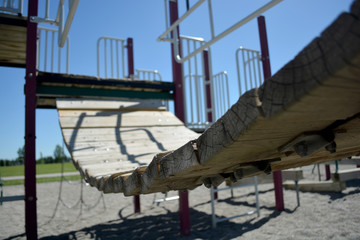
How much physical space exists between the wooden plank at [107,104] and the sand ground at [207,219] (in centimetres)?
226

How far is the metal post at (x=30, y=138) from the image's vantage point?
3246 millimetres

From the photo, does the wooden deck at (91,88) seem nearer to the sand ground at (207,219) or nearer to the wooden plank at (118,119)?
the wooden plank at (118,119)

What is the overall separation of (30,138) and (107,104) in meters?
1.28

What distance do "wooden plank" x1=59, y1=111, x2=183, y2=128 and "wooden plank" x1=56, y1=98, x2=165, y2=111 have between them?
0.14 meters

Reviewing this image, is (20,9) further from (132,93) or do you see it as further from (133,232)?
(133,232)

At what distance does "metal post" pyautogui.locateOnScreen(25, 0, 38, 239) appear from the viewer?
325cm

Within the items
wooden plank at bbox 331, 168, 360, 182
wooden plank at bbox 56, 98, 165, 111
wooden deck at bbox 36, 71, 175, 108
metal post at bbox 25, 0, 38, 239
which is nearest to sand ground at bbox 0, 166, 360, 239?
wooden plank at bbox 331, 168, 360, 182

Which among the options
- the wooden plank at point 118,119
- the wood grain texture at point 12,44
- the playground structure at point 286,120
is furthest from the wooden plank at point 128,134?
the wood grain texture at point 12,44

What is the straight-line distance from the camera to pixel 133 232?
15.8ft

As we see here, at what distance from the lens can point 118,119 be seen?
3998mm

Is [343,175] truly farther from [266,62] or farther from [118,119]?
[118,119]

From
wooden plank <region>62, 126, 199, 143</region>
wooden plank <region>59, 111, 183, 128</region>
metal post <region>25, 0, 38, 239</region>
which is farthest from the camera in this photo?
wooden plank <region>59, 111, 183, 128</region>

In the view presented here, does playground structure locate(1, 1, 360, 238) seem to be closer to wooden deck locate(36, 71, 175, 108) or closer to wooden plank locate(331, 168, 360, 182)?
wooden deck locate(36, 71, 175, 108)

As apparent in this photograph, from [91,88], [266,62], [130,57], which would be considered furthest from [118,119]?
[266,62]
